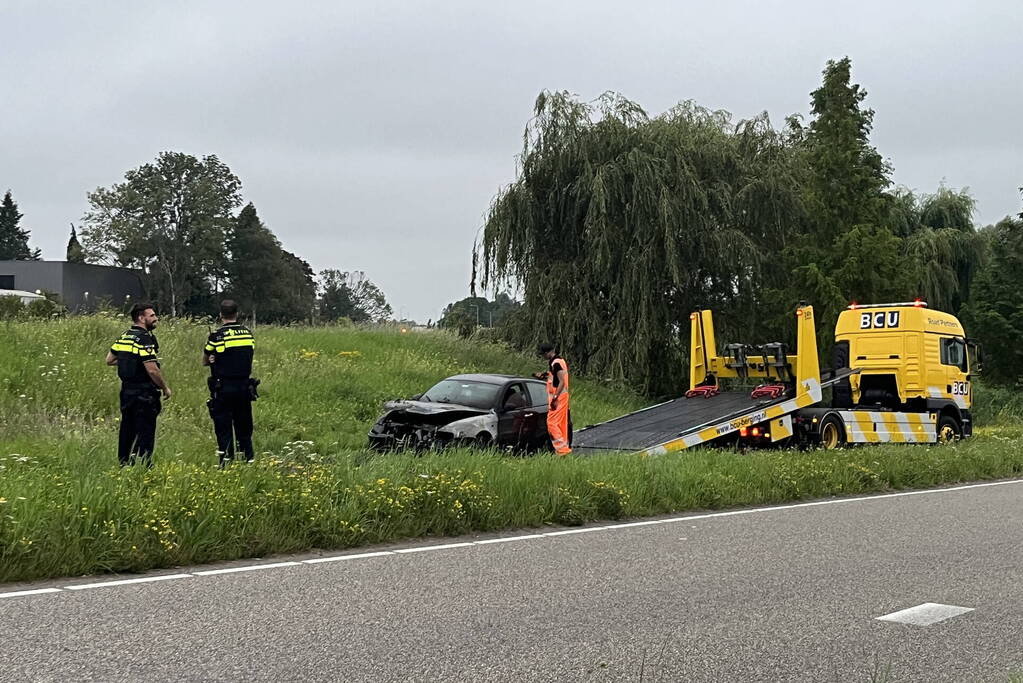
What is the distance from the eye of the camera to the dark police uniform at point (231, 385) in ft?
38.8

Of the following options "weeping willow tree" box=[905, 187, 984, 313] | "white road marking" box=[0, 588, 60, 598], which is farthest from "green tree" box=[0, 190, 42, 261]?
"white road marking" box=[0, 588, 60, 598]

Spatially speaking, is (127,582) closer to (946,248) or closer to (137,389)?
(137,389)

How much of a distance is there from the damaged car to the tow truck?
94 centimetres

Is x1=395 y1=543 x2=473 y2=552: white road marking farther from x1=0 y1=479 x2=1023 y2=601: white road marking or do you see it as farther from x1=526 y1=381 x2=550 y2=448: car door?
x1=526 y1=381 x2=550 y2=448: car door

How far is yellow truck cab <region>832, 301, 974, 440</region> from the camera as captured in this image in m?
22.1

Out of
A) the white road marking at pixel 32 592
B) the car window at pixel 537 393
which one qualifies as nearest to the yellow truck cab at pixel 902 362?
the car window at pixel 537 393

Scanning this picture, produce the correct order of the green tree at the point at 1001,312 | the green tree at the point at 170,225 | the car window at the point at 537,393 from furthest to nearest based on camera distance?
the green tree at the point at 170,225 < the green tree at the point at 1001,312 < the car window at the point at 537,393

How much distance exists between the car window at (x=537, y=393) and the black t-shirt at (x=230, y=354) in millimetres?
6377

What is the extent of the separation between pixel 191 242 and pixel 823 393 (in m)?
71.1

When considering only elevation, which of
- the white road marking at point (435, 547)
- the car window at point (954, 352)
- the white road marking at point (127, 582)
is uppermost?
the car window at point (954, 352)

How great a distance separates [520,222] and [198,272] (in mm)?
59183

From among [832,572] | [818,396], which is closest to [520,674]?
[832,572]

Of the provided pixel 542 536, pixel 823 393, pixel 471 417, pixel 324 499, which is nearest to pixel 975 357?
pixel 823 393

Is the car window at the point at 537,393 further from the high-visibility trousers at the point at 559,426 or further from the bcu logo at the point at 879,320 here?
the bcu logo at the point at 879,320
